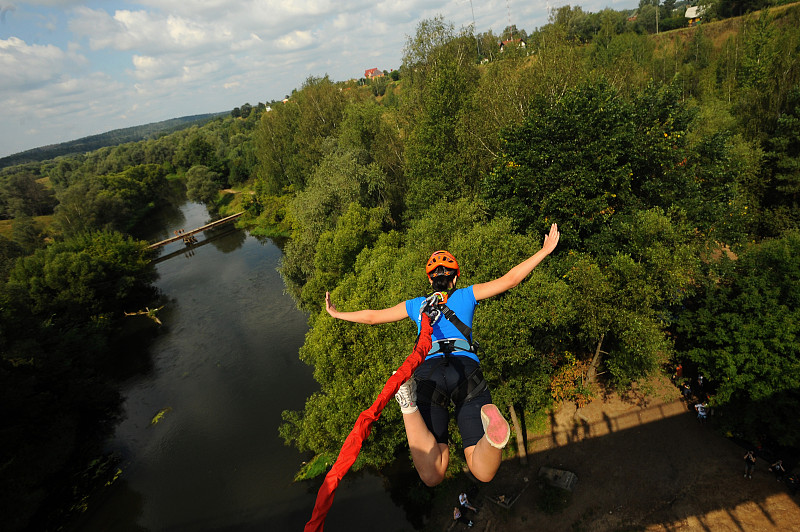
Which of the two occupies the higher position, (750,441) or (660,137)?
(660,137)

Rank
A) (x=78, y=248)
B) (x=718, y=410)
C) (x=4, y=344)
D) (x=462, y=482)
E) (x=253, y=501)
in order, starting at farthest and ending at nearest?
(x=78, y=248) → (x=4, y=344) → (x=253, y=501) → (x=462, y=482) → (x=718, y=410)

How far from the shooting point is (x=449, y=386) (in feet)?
15.7

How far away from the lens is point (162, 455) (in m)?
23.9

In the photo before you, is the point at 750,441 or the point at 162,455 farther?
the point at 162,455

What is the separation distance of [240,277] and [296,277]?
63.0 ft

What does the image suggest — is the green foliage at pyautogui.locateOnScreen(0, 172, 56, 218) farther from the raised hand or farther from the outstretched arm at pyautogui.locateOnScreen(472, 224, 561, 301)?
the raised hand

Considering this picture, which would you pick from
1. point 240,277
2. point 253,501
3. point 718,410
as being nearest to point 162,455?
point 253,501

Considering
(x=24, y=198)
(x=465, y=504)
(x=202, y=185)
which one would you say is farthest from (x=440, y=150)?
(x=24, y=198)

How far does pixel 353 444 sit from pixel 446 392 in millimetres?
2088

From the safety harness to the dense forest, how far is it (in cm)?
891

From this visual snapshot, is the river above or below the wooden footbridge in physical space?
below

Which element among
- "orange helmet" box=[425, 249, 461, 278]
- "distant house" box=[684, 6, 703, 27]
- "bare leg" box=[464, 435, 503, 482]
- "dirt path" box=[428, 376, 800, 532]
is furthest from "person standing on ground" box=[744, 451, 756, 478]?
"distant house" box=[684, 6, 703, 27]

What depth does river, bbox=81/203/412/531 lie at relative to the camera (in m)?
Result: 19.4

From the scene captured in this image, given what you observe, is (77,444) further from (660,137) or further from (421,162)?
(660,137)
